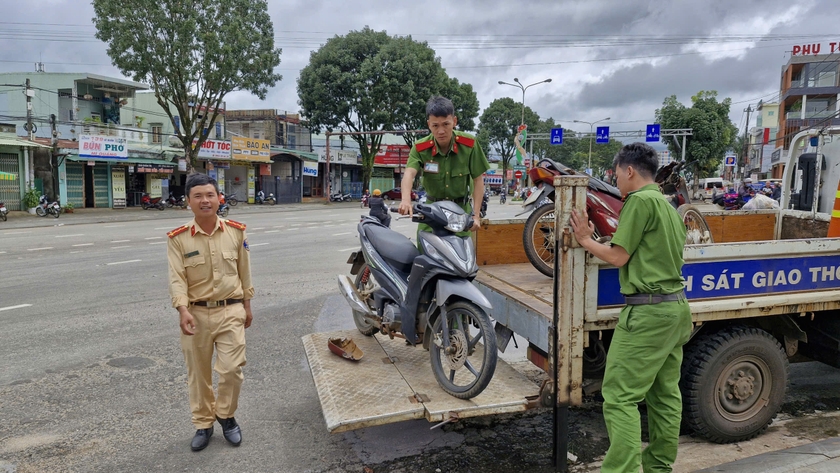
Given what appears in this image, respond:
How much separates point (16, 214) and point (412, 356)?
2507 cm

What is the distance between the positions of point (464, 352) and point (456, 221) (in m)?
0.83

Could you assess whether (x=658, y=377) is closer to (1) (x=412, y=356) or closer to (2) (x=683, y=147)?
(1) (x=412, y=356)

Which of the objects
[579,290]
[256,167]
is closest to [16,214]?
[256,167]

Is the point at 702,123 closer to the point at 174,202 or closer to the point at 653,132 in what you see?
the point at 653,132

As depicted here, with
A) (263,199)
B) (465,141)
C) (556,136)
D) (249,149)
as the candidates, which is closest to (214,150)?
(249,149)

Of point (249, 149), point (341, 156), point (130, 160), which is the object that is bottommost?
point (130, 160)

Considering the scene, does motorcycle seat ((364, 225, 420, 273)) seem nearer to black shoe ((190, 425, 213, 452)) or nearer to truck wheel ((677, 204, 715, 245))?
black shoe ((190, 425, 213, 452))

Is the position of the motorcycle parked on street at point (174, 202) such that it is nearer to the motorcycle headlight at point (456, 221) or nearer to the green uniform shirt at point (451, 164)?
the green uniform shirt at point (451, 164)

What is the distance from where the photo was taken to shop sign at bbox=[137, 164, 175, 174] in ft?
95.9

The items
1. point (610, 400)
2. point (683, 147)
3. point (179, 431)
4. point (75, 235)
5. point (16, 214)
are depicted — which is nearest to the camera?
point (610, 400)

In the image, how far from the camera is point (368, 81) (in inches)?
1432

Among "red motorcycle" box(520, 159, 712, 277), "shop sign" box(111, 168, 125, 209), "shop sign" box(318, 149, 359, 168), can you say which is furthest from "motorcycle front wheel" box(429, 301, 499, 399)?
"shop sign" box(318, 149, 359, 168)

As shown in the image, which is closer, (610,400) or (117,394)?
(610,400)

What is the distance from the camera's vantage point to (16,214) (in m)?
23.3
